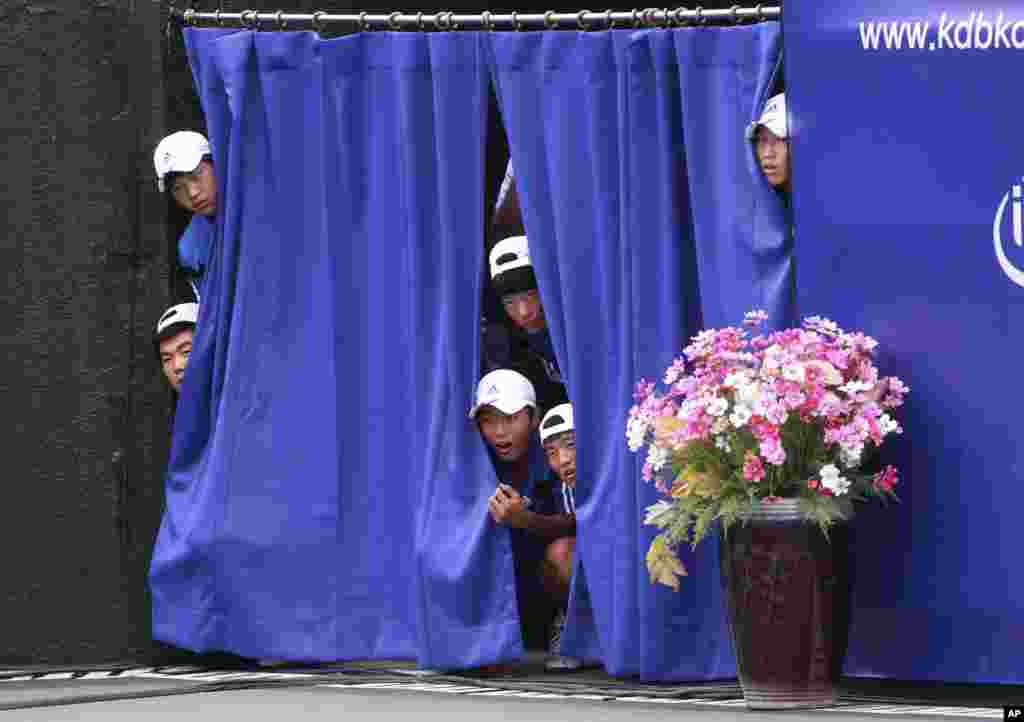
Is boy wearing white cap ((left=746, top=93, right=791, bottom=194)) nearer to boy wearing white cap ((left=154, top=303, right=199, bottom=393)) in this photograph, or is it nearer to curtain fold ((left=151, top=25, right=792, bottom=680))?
curtain fold ((left=151, top=25, right=792, bottom=680))

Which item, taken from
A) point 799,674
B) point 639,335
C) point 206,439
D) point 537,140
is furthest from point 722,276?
point 206,439

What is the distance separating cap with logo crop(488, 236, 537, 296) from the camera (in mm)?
8203

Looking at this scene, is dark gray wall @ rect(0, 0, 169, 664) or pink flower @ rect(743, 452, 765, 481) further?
dark gray wall @ rect(0, 0, 169, 664)

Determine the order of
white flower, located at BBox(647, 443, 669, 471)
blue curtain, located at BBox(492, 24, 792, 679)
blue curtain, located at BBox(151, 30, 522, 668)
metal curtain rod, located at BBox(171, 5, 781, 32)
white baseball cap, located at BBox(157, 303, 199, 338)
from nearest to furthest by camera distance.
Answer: white flower, located at BBox(647, 443, 669, 471) < blue curtain, located at BBox(492, 24, 792, 679) < metal curtain rod, located at BBox(171, 5, 781, 32) < blue curtain, located at BBox(151, 30, 522, 668) < white baseball cap, located at BBox(157, 303, 199, 338)

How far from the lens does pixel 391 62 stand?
8352 millimetres

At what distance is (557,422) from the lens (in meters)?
8.19

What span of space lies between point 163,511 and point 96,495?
0.86 feet

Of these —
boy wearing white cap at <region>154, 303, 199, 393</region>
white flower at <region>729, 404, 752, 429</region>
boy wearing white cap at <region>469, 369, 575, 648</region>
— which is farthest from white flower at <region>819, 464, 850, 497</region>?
boy wearing white cap at <region>154, 303, 199, 393</region>

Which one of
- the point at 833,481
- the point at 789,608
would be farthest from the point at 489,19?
the point at 789,608

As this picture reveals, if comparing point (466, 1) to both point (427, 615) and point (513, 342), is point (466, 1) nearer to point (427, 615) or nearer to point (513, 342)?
point (513, 342)

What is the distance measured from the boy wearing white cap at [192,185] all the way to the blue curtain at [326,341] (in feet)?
0.23

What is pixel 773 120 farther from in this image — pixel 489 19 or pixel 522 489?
pixel 522 489

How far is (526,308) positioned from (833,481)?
67.3 inches

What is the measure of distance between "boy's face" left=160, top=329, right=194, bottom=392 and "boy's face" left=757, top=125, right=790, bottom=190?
232 centimetres
